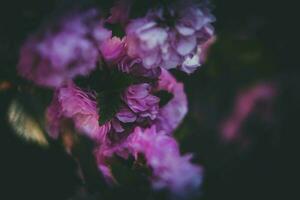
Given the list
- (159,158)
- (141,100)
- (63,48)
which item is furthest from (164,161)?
(63,48)

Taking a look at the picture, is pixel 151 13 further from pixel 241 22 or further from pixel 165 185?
pixel 241 22

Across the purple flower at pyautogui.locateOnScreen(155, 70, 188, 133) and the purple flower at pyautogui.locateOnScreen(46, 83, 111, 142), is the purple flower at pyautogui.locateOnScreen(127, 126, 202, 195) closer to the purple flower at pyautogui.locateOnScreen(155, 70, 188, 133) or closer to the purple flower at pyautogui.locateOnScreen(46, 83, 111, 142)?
the purple flower at pyautogui.locateOnScreen(155, 70, 188, 133)

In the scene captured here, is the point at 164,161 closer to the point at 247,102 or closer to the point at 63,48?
the point at 63,48

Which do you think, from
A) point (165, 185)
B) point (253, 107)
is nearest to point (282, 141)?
point (253, 107)

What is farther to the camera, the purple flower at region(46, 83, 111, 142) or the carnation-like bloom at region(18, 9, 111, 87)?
the purple flower at region(46, 83, 111, 142)

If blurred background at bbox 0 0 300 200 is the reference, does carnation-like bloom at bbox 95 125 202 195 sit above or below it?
below

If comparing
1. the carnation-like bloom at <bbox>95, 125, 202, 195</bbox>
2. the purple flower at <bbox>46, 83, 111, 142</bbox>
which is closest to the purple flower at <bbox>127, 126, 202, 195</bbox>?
the carnation-like bloom at <bbox>95, 125, 202, 195</bbox>

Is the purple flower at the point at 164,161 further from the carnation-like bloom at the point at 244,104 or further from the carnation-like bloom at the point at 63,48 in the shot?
the carnation-like bloom at the point at 244,104
